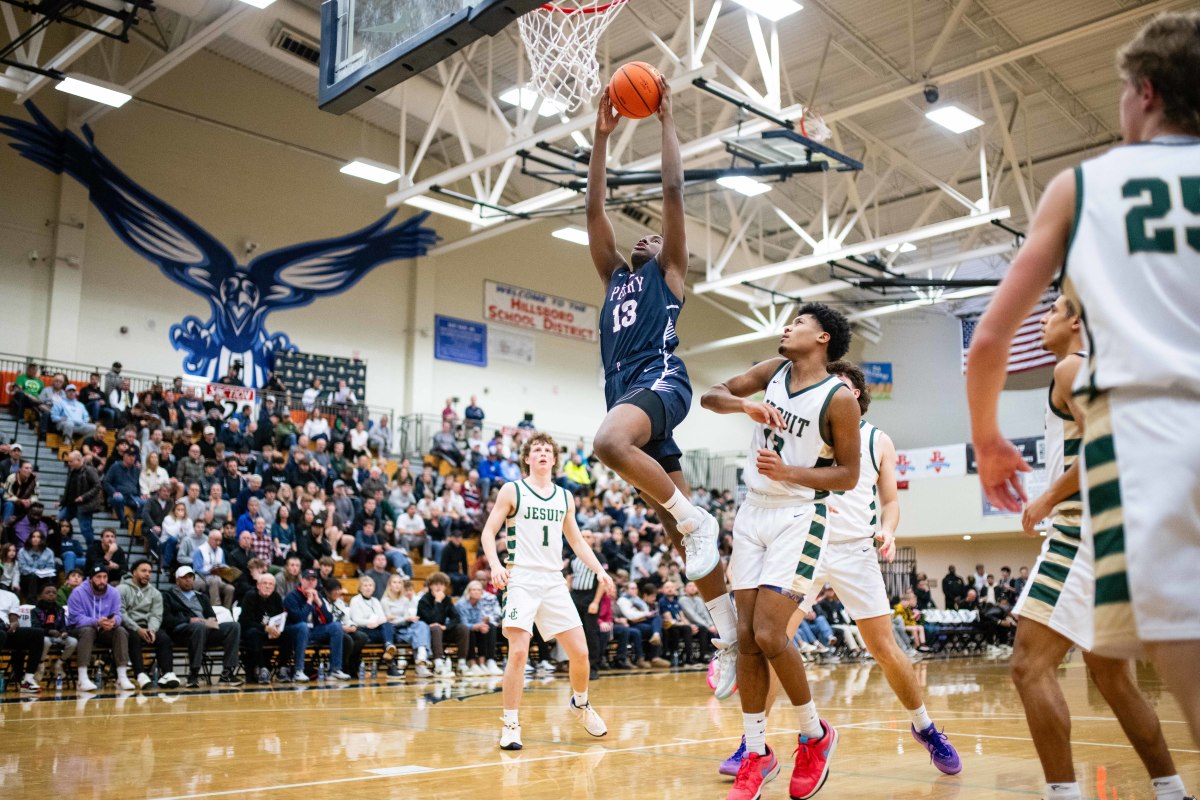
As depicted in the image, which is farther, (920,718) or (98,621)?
(98,621)

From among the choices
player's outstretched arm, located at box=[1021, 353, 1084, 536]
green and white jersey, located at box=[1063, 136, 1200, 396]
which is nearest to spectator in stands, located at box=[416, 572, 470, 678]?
player's outstretched arm, located at box=[1021, 353, 1084, 536]

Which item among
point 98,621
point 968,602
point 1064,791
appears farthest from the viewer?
point 968,602

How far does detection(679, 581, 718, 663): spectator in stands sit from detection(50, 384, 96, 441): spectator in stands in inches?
368

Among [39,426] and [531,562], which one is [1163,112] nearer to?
→ [531,562]

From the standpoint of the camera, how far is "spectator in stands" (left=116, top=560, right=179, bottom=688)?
10984 millimetres

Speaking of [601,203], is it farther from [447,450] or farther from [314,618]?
[447,450]

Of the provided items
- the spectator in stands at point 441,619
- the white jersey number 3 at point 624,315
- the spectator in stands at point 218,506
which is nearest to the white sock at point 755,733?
the white jersey number 3 at point 624,315

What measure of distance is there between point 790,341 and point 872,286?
19.3 meters

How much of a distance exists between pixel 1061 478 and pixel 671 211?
223 centimetres

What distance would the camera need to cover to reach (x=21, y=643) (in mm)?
10500

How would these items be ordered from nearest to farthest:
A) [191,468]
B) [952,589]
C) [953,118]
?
1. [191,468]
2. [953,118]
3. [952,589]

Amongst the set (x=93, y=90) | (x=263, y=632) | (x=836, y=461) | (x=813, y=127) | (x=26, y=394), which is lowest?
(x=263, y=632)

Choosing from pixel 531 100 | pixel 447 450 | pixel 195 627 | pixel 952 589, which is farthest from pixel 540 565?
pixel 952 589

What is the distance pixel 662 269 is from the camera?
5.22m
